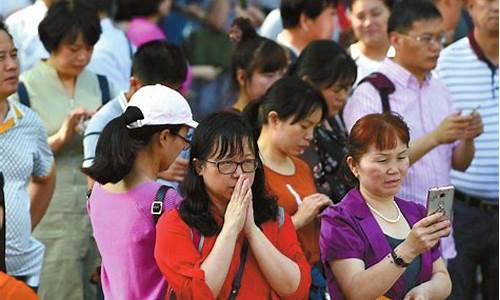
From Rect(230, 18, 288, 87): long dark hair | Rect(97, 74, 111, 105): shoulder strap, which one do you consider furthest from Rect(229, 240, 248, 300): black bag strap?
Rect(97, 74, 111, 105): shoulder strap

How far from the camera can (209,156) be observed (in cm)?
473

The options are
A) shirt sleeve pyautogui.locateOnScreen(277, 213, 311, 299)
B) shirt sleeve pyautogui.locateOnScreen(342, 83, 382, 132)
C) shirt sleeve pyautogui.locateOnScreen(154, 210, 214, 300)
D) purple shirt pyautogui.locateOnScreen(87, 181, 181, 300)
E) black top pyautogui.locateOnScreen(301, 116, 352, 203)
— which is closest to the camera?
shirt sleeve pyautogui.locateOnScreen(154, 210, 214, 300)

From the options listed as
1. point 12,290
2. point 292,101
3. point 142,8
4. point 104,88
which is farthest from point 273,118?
point 142,8

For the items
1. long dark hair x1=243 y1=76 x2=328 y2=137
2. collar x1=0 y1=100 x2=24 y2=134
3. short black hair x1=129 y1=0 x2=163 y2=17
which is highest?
long dark hair x1=243 y1=76 x2=328 y2=137

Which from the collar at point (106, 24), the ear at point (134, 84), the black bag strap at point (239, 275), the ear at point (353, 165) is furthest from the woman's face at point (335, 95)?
the collar at point (106, 24)

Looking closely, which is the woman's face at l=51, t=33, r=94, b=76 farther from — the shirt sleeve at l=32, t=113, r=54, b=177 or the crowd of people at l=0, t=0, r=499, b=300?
the shirt sleeve at l=32, t=113, r=54, b=177

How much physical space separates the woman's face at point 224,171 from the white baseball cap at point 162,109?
33cm

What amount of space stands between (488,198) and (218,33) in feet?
13.4

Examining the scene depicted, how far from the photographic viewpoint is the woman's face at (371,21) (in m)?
7.85

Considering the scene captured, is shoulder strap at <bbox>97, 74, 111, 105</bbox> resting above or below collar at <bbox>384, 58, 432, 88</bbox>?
below

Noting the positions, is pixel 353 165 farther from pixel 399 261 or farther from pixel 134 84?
pixel 134 84

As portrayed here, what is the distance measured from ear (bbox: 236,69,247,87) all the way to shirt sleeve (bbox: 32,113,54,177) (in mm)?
1215

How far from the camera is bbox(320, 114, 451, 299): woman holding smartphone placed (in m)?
4.89

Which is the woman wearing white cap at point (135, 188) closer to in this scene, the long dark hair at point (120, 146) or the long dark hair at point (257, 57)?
the long dark hair at point (120, 146)
